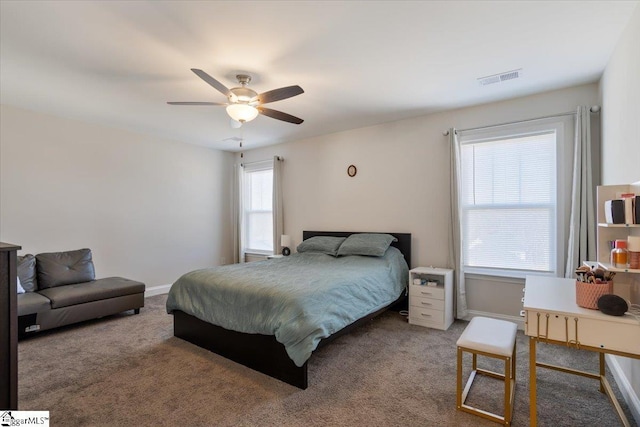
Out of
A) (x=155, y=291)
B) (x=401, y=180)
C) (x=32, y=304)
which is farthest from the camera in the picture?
(x=155, y=291)

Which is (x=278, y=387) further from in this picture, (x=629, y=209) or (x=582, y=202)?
(x=582, y=202)

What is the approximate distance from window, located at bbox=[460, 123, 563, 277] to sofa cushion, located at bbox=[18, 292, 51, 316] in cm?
477

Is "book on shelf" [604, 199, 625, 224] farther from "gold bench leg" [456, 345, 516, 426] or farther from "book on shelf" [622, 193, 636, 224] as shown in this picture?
"gold bench leg" [456, 345, 516, 426]

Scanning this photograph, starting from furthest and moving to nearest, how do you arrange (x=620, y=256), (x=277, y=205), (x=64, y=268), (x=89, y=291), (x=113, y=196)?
1. (x=277, y=205)
2. (x=113, y=196)
3. (x=64, y=268)
4. (x=89, y=291)
5. (x=620, y=256)

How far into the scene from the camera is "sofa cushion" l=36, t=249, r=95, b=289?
12.7ft

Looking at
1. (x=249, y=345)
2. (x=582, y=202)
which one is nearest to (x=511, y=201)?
(x=582, y=202)

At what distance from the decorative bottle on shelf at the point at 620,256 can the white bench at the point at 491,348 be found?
0.75 meters

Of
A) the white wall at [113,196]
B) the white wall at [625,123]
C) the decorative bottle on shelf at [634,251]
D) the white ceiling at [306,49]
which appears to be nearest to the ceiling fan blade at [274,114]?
the white ceiling at [306,49]

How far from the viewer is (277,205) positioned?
5.70 metres

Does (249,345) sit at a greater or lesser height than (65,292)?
lesser

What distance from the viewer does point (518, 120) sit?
3576 mm

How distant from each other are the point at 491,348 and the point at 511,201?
88.5 inches

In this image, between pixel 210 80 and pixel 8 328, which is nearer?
pixel 8 328

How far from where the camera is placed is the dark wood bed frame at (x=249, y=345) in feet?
7.98
